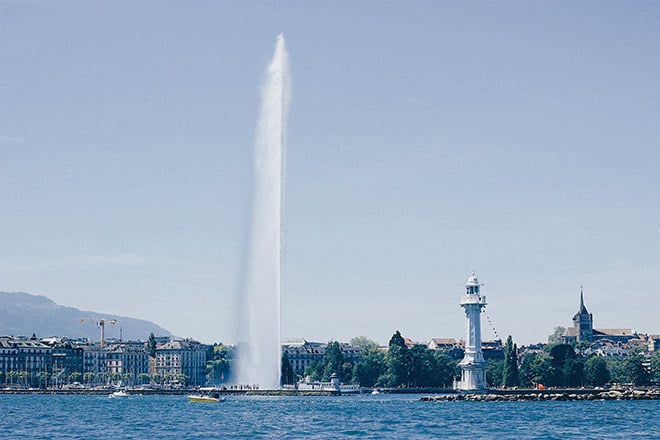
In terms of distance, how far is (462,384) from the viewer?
136 m

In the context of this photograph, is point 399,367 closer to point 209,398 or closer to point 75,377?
point 209,398

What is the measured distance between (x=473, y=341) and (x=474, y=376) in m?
4.42

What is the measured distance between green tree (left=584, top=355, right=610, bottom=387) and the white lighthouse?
1673 cm

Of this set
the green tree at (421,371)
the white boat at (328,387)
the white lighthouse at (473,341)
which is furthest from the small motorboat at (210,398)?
the green tree at (421,371)

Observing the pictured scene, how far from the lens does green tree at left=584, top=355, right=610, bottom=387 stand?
143 meters

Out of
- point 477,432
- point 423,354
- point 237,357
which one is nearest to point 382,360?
point 423,354

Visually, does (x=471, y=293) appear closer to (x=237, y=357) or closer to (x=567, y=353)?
(x=567, y=353)

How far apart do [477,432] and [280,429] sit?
9888mm

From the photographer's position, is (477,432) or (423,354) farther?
(423,354)

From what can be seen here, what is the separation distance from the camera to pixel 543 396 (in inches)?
4724

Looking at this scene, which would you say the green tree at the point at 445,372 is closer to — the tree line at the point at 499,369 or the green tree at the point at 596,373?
the tree line at the point at 499,369

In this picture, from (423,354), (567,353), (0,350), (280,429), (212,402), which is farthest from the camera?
(0,350)

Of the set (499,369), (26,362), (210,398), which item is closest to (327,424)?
(210,398)

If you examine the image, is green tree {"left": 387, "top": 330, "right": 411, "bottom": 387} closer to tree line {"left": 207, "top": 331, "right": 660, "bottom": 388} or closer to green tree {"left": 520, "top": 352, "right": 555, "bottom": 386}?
tree line {"left": 207, "top": 331, "right": 660, "bottom": 388}
